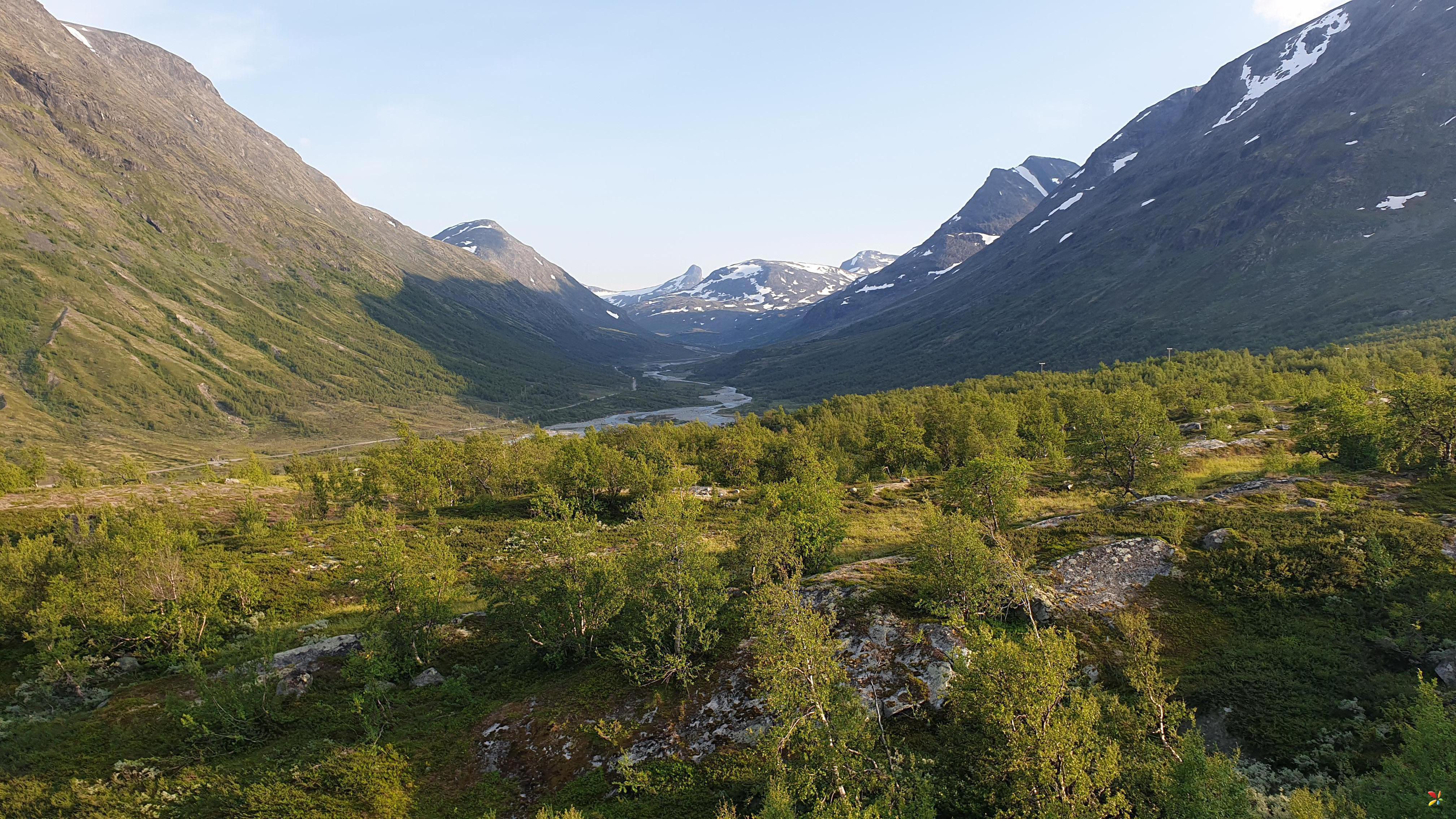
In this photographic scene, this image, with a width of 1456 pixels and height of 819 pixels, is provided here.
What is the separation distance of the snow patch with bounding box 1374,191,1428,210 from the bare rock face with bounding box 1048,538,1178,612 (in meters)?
247

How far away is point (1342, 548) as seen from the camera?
2295 cm

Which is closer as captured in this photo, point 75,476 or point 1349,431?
point 1349,431

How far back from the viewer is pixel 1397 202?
170m

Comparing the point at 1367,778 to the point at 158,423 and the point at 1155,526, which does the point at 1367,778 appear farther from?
the point at 158,423

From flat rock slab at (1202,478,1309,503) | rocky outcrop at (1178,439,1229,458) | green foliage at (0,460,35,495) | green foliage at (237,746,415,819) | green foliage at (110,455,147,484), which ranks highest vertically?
green foliage at (0,460,35,495)

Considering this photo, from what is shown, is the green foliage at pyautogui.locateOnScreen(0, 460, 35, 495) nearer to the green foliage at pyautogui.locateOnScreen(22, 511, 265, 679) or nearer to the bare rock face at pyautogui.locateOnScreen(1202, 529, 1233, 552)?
the green foliage at pyautogui.locateOnScreen(22, 511, 265, 679)

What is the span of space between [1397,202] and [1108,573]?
254m

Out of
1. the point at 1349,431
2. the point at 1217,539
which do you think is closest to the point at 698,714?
the point at 1217,539

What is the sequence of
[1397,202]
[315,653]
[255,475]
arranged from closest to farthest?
1. [315,653]
2. [255,475]
3. [1397,202]

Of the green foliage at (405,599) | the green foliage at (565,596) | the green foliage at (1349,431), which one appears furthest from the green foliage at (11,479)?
the green foliage at (1349,431)

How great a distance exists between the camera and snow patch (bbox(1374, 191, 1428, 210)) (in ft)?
550

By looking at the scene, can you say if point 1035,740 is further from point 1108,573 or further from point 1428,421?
point 1428,421

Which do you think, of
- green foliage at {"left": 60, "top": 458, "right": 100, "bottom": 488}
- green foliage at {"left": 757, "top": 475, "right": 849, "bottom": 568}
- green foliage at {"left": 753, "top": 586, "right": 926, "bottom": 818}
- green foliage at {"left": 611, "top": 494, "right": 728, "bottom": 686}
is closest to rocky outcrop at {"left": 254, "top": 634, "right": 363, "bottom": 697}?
green foliage at {"left": 611, "top": 494, "right": 728, "bottom": 686}

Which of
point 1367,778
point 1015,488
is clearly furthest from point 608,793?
point 1015,488
